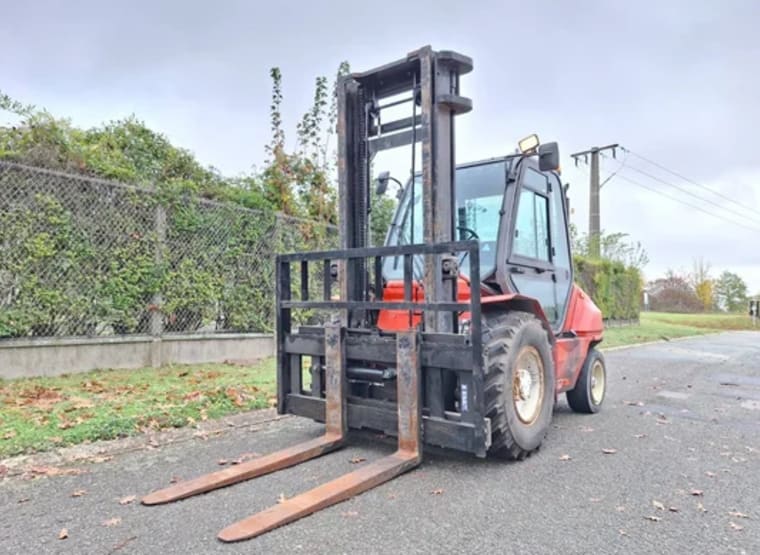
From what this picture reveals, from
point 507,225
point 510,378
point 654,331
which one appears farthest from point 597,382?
point 654,331

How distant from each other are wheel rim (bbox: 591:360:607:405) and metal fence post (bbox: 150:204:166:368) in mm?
5406

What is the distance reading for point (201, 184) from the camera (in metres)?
8.03

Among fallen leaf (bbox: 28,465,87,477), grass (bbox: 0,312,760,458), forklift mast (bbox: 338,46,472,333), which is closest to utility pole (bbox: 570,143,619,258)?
grass (bbox: 0,312,760,458)

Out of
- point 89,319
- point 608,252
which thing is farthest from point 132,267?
point 608,252

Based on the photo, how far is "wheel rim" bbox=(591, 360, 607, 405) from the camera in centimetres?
542

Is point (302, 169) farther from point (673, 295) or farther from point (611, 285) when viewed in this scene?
point (673, 295)

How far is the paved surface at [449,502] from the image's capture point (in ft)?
7.75

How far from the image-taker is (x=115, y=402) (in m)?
4.83

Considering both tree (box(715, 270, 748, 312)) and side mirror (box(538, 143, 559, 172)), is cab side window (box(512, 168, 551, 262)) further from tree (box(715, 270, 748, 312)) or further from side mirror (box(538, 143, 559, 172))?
tree (box(715, 270, 748, 312))

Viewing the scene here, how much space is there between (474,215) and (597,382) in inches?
101

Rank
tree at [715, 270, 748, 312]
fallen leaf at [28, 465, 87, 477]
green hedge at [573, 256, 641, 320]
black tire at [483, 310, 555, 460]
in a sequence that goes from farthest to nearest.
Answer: tree at [715, 270, 748, 312] < green hedge at [573, 256, 641, 320] < black tire at [483, 310, 555, 460] < fallen leaf at [28, 465, 87, 477]

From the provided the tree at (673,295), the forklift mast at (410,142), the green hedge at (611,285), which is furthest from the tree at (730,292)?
the forklift mast at (410,142)

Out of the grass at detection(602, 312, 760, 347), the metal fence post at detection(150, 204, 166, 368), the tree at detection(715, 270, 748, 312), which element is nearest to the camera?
the metal fence post at detection(150, 204, 166, 368)

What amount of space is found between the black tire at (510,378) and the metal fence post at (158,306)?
15.7 feet
